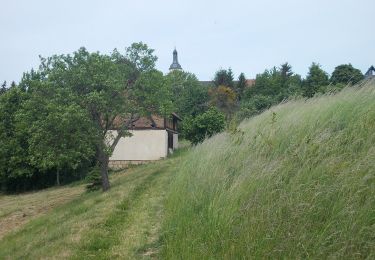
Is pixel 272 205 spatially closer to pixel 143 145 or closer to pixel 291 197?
pixel 291 197

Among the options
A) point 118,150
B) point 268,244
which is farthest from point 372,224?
point 118,150

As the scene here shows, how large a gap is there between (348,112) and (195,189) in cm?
310

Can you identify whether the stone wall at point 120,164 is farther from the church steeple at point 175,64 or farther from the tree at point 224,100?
the church steeple at point 175,64

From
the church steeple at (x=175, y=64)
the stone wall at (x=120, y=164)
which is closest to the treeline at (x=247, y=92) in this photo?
the stone wall at (x=120, y=164)

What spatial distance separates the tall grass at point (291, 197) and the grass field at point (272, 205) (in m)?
0.01

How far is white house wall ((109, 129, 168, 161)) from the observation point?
3616 centimetres

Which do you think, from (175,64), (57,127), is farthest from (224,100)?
(175,64)

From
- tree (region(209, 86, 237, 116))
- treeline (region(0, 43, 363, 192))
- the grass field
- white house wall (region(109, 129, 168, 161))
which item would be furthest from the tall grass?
tree (region(209, 86, 237, 116))

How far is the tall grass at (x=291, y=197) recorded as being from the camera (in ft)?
14.6

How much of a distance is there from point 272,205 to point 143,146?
31578 millimetres

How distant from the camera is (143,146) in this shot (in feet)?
119

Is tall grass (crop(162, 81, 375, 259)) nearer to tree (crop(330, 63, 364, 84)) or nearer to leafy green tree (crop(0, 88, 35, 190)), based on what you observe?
tree (crop(330, 63, 364, 84))

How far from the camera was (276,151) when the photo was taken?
6969mm

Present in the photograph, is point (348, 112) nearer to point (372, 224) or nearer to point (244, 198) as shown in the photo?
point (244, 198)
